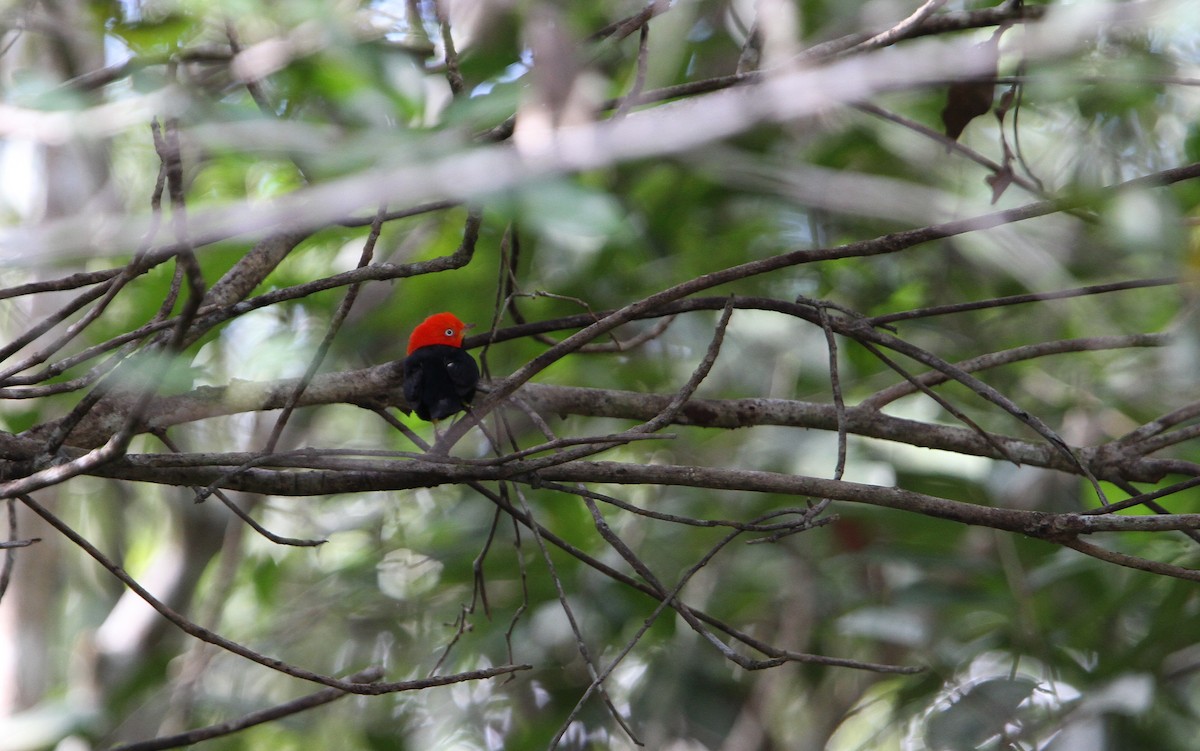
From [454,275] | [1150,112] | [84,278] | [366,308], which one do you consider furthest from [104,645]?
[1150,112]

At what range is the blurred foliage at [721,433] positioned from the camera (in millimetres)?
3365

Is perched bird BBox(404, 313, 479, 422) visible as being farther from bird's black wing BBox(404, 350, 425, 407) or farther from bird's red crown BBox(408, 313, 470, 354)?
bird's red crown BBox(408, 313, 470, 354)

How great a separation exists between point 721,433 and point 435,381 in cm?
296

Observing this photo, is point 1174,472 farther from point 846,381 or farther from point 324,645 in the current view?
point 324,645

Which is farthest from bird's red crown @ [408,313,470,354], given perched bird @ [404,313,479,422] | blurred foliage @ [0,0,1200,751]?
blurred foliage @ [0,0,1200,751]

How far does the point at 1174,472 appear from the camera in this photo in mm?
2414

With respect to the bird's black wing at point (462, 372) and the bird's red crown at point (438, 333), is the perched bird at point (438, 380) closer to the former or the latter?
the bird's black wing at point (462, 372)

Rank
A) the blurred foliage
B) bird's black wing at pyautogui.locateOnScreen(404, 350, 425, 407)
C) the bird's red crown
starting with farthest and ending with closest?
the blurred foliage → the bird's red crown → bird's black wing at pyautogui.locateOnScreen(404, 350, 425, 407)

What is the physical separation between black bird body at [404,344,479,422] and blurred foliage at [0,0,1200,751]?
1.93 ft

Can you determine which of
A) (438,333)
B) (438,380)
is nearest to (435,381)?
(438,380)

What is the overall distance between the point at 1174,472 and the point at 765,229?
7.48 feet

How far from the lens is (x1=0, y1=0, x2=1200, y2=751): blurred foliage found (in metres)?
3.37

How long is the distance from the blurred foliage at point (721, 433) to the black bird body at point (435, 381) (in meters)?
0.59

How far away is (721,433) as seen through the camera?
5172 mm
